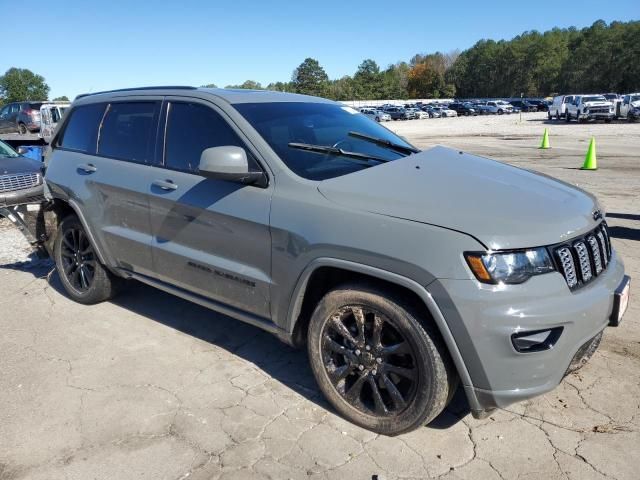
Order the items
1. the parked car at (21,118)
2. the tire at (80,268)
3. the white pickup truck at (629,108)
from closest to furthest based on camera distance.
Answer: the tire at (80,268) → the parked car at (21,118) → the white pickup truck at (629,108)

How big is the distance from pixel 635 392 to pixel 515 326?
1.44 m

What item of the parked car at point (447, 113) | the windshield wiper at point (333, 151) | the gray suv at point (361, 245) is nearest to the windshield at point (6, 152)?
the gray suv at point (361, 245)

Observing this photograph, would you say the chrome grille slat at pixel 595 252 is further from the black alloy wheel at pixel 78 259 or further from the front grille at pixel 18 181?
the front grille at pixel 18 181

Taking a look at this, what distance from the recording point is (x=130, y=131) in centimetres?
413

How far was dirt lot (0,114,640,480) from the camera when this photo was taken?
2654 millimetres

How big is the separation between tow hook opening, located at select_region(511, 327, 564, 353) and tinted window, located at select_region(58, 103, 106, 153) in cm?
369

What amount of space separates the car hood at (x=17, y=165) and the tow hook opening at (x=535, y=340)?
23.2 ft

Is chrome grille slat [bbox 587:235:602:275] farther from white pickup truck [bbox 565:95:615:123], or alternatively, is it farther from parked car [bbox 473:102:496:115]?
parked car [bbox 473:102:496:115]

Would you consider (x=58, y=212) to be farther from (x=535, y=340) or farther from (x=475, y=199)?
(x=535, y=340)

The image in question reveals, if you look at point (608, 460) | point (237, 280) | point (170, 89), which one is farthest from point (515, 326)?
point (170, 89)

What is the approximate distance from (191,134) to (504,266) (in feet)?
7.59

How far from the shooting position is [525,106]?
220 ft

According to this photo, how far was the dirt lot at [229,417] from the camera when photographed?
2.65 metres

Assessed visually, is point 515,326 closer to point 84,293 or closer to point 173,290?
point 173,290
